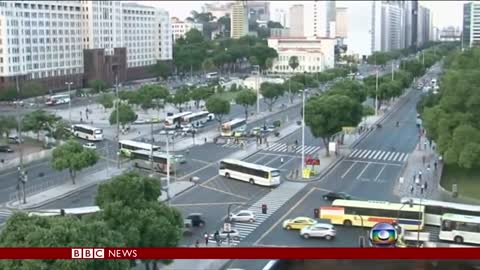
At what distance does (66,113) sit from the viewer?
1900 cm

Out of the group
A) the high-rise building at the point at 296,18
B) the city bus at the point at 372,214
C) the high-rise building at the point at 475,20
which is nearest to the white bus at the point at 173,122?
the city bus at the point at 372,214

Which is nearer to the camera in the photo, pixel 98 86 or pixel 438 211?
pixel 438 211

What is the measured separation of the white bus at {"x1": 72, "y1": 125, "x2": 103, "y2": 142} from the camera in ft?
47.0

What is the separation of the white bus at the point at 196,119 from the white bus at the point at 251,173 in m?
6.08

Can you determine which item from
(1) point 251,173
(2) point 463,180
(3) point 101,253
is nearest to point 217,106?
(1) point 251,173

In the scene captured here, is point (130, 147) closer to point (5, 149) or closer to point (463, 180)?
point (5, 149)

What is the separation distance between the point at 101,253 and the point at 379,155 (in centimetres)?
1145

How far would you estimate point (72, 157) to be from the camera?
32.3 feet

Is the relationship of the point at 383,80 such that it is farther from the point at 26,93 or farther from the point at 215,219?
the point at 215,219

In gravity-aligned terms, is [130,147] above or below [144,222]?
below

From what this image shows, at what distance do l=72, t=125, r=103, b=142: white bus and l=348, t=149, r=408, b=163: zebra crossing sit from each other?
569cm

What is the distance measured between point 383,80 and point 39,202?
1518cm

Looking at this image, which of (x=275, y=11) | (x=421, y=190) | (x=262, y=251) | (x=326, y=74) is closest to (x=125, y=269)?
(x=262, y=251)

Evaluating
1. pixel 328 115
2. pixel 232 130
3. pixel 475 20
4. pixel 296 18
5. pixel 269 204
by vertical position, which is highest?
pixel 296 18
